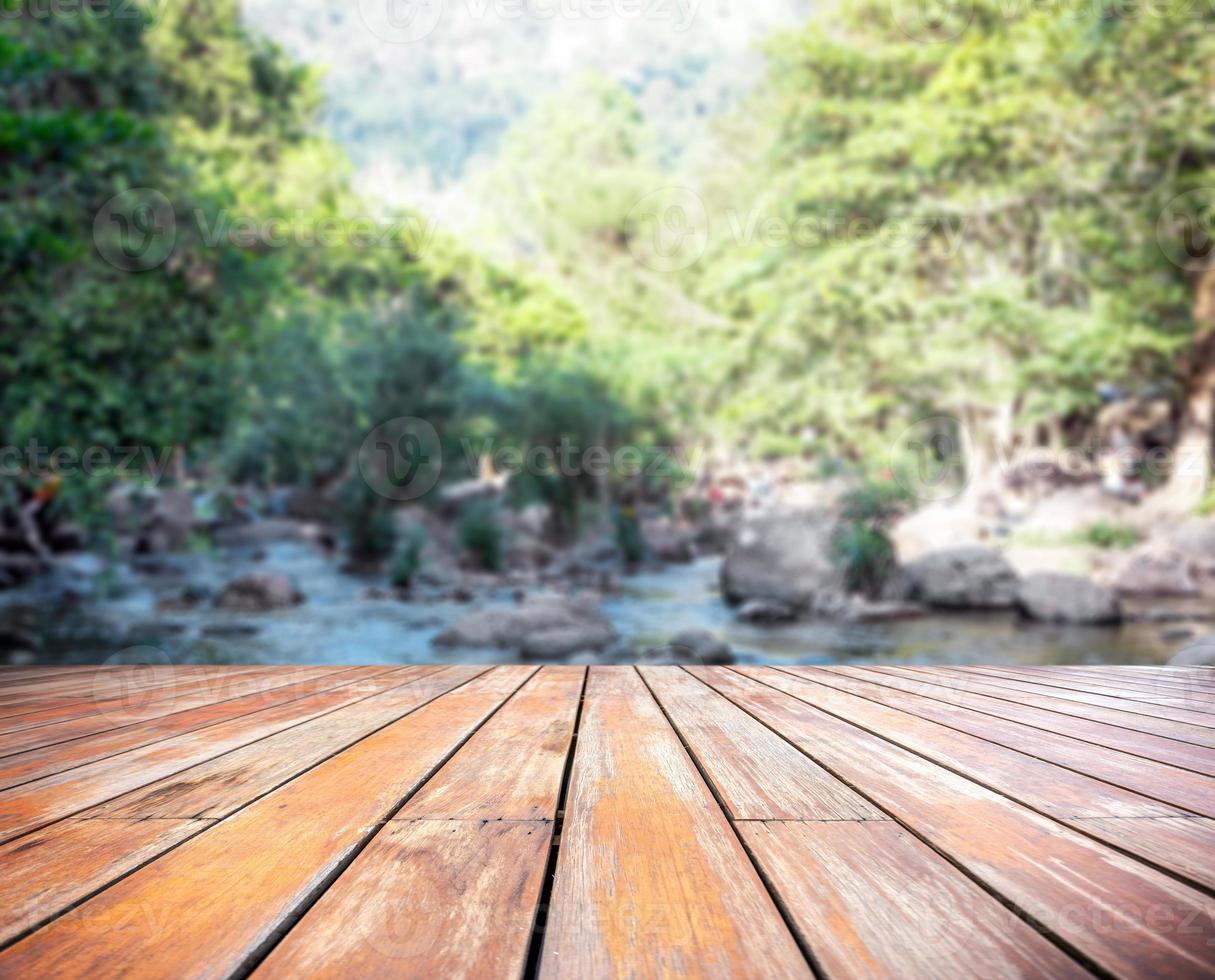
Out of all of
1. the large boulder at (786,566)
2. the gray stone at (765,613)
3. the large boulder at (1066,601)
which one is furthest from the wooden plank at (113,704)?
the large boulder at (1066,601)

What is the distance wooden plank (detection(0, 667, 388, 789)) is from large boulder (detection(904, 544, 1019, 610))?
827 centimetres

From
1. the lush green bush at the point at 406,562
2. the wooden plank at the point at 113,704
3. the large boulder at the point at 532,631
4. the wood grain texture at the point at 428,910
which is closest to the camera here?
the wood grain texture at the point at 428,910

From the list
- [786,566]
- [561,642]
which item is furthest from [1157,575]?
[561,642]

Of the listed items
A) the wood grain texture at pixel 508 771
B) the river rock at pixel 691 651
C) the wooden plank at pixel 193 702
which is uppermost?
the wooden plank at pixel 193 702

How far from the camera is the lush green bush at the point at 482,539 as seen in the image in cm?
1141

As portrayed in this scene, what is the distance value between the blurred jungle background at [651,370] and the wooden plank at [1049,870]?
506cm

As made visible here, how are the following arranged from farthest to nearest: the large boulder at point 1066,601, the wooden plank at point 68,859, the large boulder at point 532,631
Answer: the large boulder at point 1066,601
the large boulder at point 532,631
the wooden plank at point 68,859

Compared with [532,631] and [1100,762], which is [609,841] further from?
[532,631]

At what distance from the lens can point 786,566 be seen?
31.0 ft

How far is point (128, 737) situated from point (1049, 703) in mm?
1935

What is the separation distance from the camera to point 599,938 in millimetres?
720

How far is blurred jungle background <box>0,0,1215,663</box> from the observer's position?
22.2 feet

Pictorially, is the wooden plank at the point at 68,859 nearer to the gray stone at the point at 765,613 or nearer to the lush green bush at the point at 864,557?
the gray stone at the point at 765,613

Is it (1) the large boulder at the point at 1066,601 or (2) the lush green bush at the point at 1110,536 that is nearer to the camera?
(1) the large boulder at the point at 1066,601
